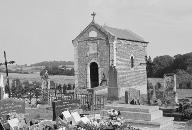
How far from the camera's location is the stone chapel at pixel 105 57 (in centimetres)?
3119

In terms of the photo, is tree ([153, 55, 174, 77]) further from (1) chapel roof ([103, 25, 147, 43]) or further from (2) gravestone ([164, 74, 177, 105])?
(2) gravestone ([164, 74, 177, 105])

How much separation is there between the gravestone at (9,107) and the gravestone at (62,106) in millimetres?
1321

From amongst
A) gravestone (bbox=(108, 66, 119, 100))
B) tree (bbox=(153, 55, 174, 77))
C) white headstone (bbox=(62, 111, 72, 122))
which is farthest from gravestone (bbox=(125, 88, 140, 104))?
tree (bbox=(153, 55, 174, 77))

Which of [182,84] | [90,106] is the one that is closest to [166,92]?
[90,106]

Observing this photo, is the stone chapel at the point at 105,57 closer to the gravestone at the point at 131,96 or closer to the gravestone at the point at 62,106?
the gravestone at the point at 131,96

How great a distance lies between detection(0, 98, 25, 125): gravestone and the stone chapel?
17885 mm

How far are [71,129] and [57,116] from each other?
2.42 m

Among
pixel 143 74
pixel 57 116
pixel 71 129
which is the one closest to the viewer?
pixel 71 129

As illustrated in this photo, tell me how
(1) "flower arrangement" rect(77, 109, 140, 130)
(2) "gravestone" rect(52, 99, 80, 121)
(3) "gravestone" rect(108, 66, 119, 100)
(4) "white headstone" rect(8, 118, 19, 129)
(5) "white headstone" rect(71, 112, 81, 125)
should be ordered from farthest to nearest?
(3) "gravestone" rect(108, 66, 119, 100), (2) "gravestone" rect(52, 99, 80, 121), (5) "white headstone" rect(71, 112, 81, 125), (4) "white headstone" rect(8, 118, 19, 129), (1) "flower arrangement" rect(77, 109, 140, 130)

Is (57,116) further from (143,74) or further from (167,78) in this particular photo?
(143,74)

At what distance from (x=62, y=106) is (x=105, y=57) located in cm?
1879

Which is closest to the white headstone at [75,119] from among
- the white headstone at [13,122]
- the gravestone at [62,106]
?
the gravestone at [62,106]

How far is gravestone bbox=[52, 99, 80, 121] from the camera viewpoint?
12.8 m

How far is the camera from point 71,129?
1020 centimetres
